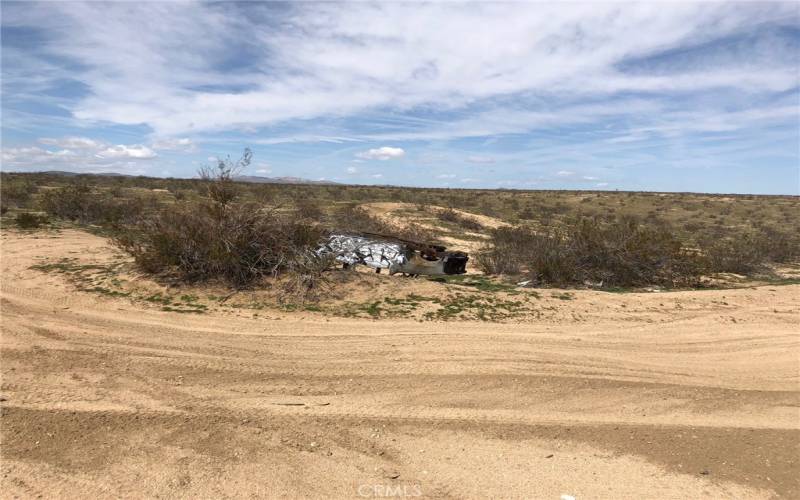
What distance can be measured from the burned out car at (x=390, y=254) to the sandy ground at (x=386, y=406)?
3.83 meters

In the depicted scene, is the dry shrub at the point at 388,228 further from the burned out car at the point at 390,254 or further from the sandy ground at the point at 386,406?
the sandy ground at the point at 386,406

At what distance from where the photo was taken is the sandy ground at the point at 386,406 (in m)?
4.06

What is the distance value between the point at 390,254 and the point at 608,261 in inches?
229

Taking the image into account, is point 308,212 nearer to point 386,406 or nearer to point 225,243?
point 225,243

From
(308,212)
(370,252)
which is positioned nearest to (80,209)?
(308,212)

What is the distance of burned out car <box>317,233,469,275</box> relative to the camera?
1203 cm

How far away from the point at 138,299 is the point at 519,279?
889 cm

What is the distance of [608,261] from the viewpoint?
1291 cm

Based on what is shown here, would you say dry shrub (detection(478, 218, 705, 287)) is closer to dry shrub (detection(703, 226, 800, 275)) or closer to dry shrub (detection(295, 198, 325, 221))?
dry shrub (detection(703, 226, 800, 275))

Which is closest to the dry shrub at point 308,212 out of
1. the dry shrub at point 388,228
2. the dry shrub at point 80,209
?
the dry shrub at point 388,228

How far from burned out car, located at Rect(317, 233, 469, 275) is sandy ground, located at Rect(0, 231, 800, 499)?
383cm

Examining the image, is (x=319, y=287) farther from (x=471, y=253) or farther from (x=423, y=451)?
(x=471, y=253)

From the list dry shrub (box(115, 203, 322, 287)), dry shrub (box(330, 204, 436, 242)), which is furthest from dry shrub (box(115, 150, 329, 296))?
dry shrub (box(330, 204, 436, 242))

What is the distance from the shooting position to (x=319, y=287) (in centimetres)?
980
